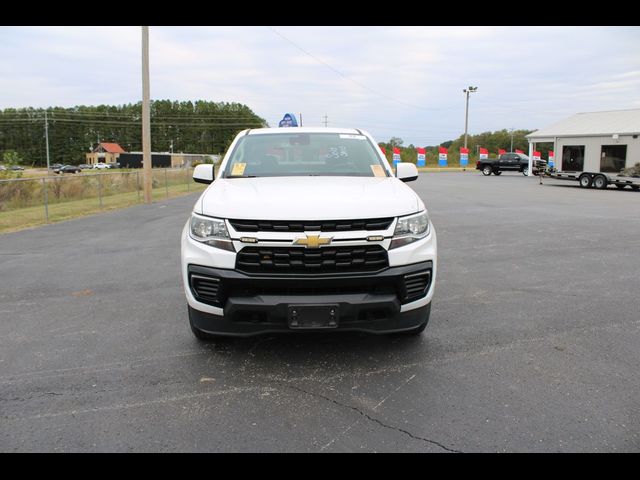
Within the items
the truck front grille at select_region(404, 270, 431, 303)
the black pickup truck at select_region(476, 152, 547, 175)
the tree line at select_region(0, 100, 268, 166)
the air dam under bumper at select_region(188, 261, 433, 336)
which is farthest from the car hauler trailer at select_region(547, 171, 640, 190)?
the tree line at select_region(0, 100, 268, 166)

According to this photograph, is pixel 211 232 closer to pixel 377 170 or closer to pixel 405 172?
pixel 377 170

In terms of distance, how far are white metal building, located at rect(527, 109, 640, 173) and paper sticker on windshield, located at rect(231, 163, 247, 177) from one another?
96.3 ft

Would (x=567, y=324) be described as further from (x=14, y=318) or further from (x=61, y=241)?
(x=61, y=241)

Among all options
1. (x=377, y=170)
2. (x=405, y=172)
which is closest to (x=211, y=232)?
(x=377, y=170)

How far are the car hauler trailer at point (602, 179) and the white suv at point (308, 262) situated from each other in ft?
84.0

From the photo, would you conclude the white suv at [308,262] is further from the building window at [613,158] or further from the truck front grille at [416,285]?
the building window at [613,158]

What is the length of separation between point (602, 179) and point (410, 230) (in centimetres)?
2709

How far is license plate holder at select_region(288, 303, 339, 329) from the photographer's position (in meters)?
3.39

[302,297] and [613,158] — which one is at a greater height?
[613,158]

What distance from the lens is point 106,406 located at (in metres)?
3.31

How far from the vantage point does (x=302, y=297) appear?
344cm

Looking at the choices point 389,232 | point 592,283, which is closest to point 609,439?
point 389,232

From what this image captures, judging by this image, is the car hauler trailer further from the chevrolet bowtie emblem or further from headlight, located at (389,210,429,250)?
the chevrolet bowtie emblem
